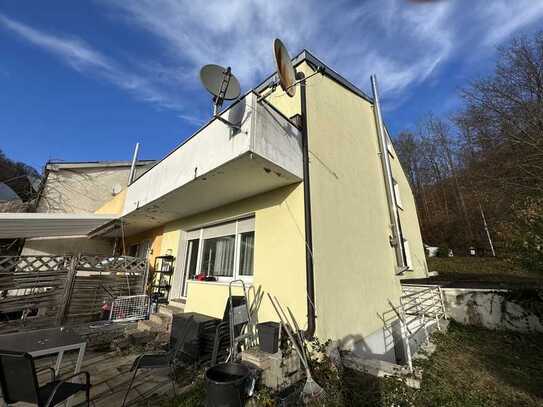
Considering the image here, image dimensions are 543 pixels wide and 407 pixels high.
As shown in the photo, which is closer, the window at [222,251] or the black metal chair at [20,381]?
the black metal chair at [20,381]

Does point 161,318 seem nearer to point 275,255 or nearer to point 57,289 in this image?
point 57,289

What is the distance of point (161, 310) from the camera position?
23.8 feet

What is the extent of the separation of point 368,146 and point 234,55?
18.7ft

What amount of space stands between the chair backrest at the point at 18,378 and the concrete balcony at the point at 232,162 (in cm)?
337

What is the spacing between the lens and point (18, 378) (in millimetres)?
2221

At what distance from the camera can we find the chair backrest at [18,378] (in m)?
2.13

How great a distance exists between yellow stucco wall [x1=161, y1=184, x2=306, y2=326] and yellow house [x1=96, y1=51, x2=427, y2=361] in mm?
24

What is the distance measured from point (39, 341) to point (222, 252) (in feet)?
12.9

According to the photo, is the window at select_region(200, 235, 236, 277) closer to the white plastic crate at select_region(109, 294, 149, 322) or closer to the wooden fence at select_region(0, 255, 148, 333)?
the white plastic crate at select_region(109, 294, 149, 322)

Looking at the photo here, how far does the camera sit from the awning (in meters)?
6.86

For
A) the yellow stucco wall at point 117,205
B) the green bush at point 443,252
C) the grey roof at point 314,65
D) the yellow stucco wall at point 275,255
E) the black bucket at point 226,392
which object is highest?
the grey roof at point 314,65

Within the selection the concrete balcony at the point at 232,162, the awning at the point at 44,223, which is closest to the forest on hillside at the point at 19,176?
the awning at the point at 44,223

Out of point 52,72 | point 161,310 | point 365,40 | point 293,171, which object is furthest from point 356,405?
point 52,72

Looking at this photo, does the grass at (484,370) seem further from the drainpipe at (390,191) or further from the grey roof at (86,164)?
the grey roof at (86,164)
